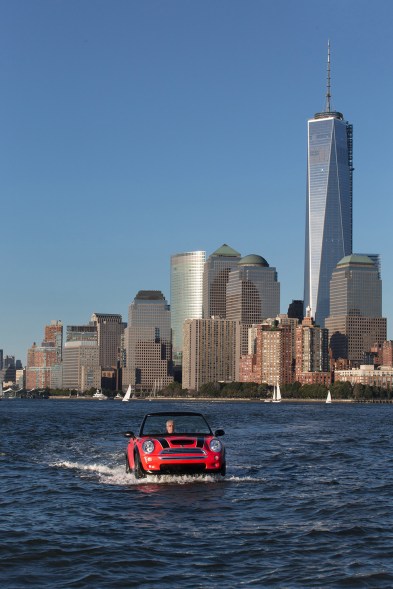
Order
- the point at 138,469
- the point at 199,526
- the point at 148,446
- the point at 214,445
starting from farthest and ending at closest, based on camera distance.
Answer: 1. the point at 138,469
2. the point at 214,445
3. the point at 148,446
4. the point at 199,526

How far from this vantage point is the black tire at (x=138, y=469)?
1061 inches

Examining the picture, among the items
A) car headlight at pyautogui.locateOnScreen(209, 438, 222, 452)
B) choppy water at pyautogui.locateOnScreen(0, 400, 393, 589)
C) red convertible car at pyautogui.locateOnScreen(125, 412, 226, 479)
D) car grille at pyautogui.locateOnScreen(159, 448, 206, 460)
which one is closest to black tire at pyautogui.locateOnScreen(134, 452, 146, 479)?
red convertible car at pyautogui.locateOnScreen(125, 412, 226, 479)

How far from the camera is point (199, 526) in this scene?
65.8ft

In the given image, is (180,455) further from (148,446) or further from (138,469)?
(138,469)

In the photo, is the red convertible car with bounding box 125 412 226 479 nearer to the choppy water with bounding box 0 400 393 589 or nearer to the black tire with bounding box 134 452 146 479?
the black tire with bounding box 134 452 146 479

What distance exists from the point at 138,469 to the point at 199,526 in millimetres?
7365

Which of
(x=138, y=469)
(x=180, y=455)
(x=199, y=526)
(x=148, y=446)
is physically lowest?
(x=199, y=526)

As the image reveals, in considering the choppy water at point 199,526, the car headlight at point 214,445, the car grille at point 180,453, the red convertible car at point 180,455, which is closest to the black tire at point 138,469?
the red convertible car at point 180,455

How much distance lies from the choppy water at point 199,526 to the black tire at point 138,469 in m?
0.24

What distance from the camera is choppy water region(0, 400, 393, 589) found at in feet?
51.3

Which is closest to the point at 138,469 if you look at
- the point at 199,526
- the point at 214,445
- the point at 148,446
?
the point at 148,446

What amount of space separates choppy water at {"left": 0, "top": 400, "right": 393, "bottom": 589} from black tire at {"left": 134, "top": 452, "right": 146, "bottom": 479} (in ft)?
0.78

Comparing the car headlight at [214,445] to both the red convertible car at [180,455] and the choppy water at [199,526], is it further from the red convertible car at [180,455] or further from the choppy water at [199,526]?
the choppy water at [199,526]

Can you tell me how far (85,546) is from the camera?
58.6 ft
